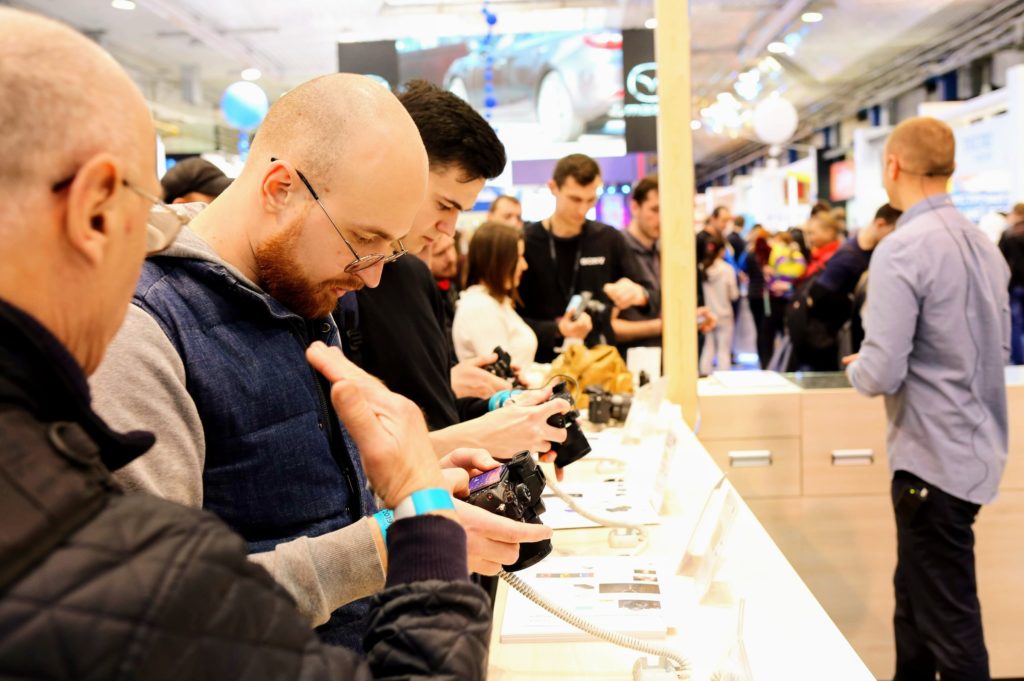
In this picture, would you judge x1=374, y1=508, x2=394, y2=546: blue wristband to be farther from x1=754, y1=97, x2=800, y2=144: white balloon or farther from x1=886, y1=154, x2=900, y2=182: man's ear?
x1=754, y1=97, x2=800, y2=144: white balloon

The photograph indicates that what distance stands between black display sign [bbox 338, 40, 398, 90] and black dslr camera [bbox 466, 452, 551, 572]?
490cm

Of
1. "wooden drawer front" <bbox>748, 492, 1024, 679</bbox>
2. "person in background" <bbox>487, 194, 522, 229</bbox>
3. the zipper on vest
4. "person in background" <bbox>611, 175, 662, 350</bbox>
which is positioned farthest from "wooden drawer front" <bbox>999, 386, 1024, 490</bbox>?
the zipper on vest

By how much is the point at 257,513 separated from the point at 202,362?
0.64 ft

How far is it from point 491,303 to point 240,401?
7.43 ft

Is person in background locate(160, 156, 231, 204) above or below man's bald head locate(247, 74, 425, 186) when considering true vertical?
above

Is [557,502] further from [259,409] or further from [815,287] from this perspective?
[815,287]

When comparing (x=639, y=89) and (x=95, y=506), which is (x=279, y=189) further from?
(x=639, y=89)

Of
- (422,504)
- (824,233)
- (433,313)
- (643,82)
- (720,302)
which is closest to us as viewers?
(422,504)

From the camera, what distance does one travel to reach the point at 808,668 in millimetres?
1213

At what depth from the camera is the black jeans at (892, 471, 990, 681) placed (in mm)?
2521

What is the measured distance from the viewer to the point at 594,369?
321 centimetres

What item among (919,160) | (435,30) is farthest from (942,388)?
(435,30)

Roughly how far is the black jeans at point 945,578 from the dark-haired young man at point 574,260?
5.26 ft

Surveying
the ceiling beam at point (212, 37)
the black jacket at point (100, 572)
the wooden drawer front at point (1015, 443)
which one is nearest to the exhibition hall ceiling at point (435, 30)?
the ceiling beam at point (212, 37)
